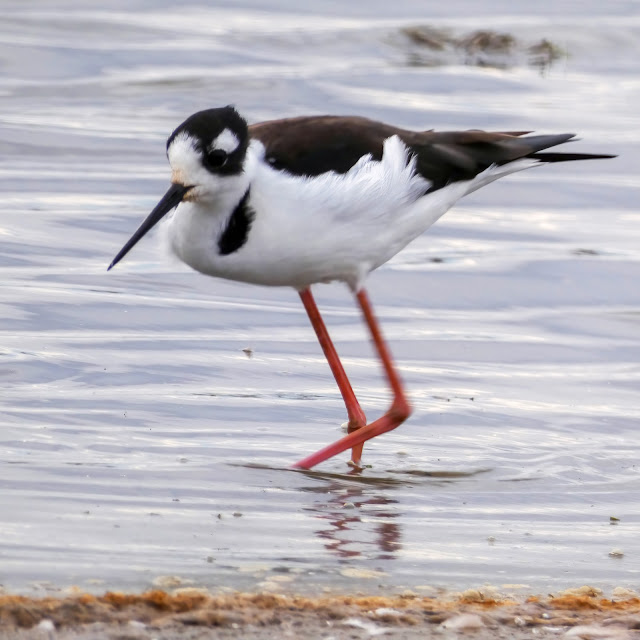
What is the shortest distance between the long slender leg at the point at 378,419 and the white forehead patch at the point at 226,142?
4.27 feet

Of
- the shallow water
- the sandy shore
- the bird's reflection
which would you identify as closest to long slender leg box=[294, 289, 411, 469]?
the shallow water

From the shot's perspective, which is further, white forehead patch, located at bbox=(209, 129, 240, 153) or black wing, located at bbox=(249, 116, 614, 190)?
black wing, located at bbox=(249, 116, 614, 190)

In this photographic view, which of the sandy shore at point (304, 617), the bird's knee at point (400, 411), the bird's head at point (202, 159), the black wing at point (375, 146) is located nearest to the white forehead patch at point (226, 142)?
the bird's head at point (202, 159)

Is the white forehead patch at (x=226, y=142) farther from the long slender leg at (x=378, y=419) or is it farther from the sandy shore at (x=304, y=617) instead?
the sandy shore at (x=304, y=617)

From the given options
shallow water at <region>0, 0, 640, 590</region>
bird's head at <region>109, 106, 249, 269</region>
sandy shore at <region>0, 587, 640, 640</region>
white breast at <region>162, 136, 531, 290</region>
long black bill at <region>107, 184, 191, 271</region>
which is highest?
bird's head at <region>109, 106, 249, 269</region>

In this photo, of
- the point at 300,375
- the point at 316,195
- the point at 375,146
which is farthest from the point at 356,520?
the point at 300,375

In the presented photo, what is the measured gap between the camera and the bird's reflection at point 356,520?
18.0ft

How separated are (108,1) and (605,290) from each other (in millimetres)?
11817

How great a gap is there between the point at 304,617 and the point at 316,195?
2496 mm

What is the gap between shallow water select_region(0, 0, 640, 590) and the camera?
5.41m

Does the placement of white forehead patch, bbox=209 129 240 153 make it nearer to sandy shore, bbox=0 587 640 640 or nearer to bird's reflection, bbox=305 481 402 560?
bird's reflection, bbox=305 481 402 560

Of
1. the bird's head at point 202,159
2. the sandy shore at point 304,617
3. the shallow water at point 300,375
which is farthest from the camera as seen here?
the bird's head at point 202,159

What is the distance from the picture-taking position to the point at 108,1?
20250 mm

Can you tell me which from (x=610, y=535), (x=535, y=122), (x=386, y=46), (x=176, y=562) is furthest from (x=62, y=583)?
(x=386, y=46)
